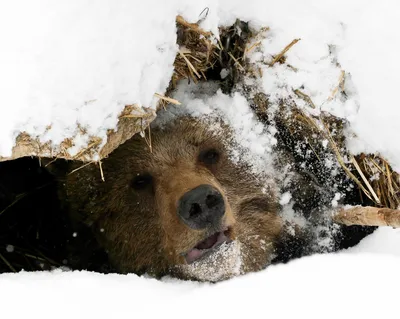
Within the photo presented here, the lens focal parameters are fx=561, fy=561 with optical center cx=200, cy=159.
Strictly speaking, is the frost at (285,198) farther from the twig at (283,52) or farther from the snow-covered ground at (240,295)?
the snow-covered ground at (240,295)

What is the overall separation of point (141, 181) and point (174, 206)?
48 centimetres

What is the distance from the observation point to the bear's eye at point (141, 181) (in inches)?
147

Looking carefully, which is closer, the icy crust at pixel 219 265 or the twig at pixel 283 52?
the twig at pixel 283 52

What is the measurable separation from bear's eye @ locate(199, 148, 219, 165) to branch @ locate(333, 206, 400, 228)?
91cm

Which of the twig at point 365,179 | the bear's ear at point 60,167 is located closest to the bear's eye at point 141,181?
the bear's ear at point 60,167

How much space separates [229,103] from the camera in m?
3.76

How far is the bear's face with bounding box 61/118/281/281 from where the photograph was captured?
11.2 ft

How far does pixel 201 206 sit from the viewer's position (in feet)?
10.2

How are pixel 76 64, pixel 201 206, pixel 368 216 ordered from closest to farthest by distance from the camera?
pixel 76 64
pixel 201 206
pixel 368 216

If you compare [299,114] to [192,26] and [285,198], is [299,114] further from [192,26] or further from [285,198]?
[192,26]

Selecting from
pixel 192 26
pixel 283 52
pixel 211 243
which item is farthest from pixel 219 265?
pixel 192 26

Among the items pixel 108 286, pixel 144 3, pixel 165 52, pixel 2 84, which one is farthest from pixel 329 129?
pixel 2 84

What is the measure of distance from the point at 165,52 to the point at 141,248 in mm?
1654

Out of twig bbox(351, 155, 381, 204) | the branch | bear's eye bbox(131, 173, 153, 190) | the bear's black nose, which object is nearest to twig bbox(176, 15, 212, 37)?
the bear's black nose
